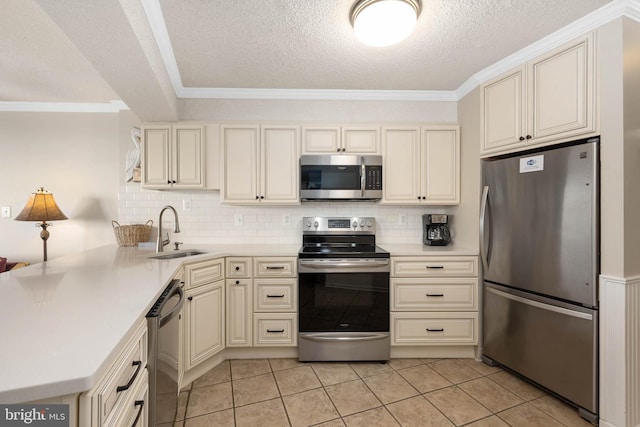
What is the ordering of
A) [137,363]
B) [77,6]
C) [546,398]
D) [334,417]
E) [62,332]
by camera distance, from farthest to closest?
1. [546,398]
2. [334,417]
3. [77,6]
4. [137,363]
5. [62,332]

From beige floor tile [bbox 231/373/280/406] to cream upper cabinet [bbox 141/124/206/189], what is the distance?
170 centimetres

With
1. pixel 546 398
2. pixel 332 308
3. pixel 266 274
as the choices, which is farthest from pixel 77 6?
pixel 546 398

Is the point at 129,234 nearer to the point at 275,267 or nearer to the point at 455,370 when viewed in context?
the point at 275,267

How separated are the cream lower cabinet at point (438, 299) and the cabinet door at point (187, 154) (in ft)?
6.44

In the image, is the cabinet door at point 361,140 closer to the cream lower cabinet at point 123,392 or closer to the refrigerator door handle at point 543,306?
the refrigerator door handle at point 543,306

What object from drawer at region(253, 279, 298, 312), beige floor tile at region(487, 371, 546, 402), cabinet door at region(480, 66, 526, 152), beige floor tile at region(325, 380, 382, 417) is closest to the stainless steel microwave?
drawer at region(253, 279, 298, 312)

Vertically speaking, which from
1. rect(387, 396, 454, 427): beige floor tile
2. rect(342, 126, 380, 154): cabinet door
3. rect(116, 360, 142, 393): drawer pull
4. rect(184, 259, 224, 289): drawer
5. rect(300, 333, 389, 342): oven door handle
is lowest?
rect(387, 396, 454, 427): beige floor tile

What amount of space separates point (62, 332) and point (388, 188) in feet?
7.97

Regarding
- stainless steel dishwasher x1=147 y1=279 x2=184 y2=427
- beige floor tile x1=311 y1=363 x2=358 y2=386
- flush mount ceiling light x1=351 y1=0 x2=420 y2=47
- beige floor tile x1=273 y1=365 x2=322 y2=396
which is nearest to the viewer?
stainless steel dishwasher x1=147 y1=279 x2=184 y2=427

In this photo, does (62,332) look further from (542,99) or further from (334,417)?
(542,99)

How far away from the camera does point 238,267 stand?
7.91 ft

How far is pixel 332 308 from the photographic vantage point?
2.36 metres

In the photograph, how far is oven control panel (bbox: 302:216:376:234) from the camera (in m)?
2.89

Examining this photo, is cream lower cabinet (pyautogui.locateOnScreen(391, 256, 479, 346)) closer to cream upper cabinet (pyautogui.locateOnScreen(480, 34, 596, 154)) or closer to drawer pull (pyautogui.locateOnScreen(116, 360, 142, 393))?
cream upper cabinet (pyautogui.locateOnScreen(480, 34, 596, 154))
